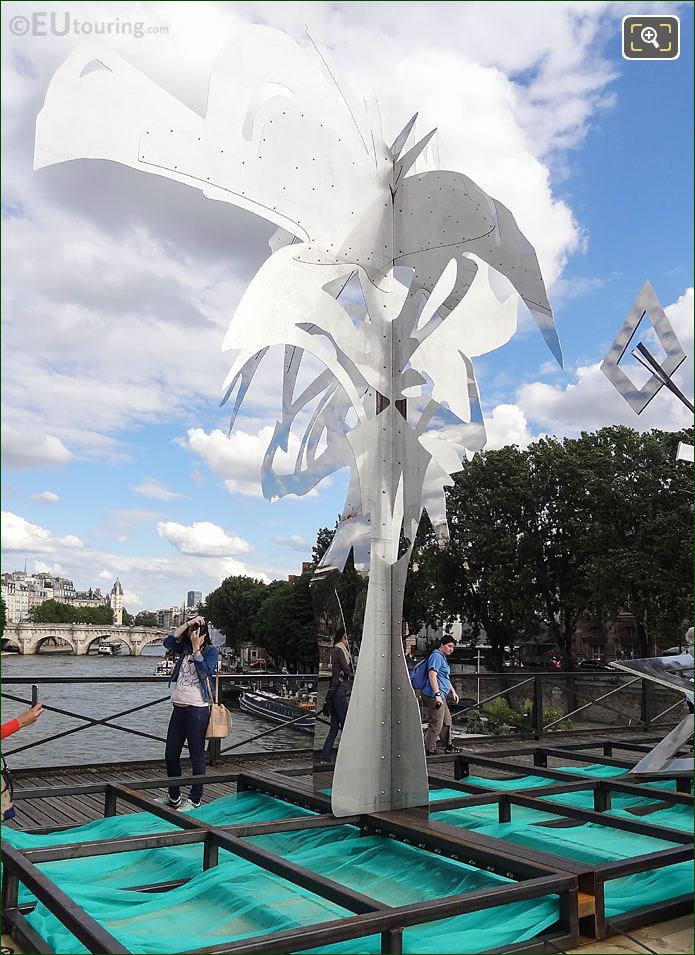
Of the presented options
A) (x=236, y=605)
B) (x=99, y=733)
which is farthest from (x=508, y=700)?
(x=236, y=605)

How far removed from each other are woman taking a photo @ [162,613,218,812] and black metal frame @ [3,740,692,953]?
1.25 feet

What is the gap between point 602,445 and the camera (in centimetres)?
2902

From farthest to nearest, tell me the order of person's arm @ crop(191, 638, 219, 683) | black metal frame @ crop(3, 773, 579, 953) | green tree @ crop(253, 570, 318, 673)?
green tree @ crop(253, 570, 318, 673) → person's arm @ crop(191, 638, 219, 683) → black metal frame @ crop(3, 773, 579, 953)

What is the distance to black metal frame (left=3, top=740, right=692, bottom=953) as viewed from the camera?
10.7 feet

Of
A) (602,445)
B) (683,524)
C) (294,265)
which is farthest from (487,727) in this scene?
(294,265)

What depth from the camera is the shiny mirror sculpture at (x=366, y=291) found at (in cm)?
531

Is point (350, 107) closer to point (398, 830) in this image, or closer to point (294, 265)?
point (294, 265)

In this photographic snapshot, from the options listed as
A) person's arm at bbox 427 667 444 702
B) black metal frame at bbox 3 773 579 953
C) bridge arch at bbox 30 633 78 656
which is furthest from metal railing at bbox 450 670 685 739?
bridge arch at bbox 30 633 78 656

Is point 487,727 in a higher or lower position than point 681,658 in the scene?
lower

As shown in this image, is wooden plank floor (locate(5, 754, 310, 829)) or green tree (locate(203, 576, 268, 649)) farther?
green tree (locate(203, 576, 268, 649))

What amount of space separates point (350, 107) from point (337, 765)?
4.61m

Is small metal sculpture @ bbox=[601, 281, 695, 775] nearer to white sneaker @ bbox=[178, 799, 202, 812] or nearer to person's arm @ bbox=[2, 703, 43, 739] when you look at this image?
white sneaker @ bbox=[178, 799, 202, 812]

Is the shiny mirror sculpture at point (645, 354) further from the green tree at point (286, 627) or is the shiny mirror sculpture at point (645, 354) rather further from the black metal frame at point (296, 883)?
the green tree at point (286, 627)

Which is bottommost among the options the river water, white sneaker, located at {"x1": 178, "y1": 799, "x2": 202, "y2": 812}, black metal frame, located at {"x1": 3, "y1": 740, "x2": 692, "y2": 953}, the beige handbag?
the river water
